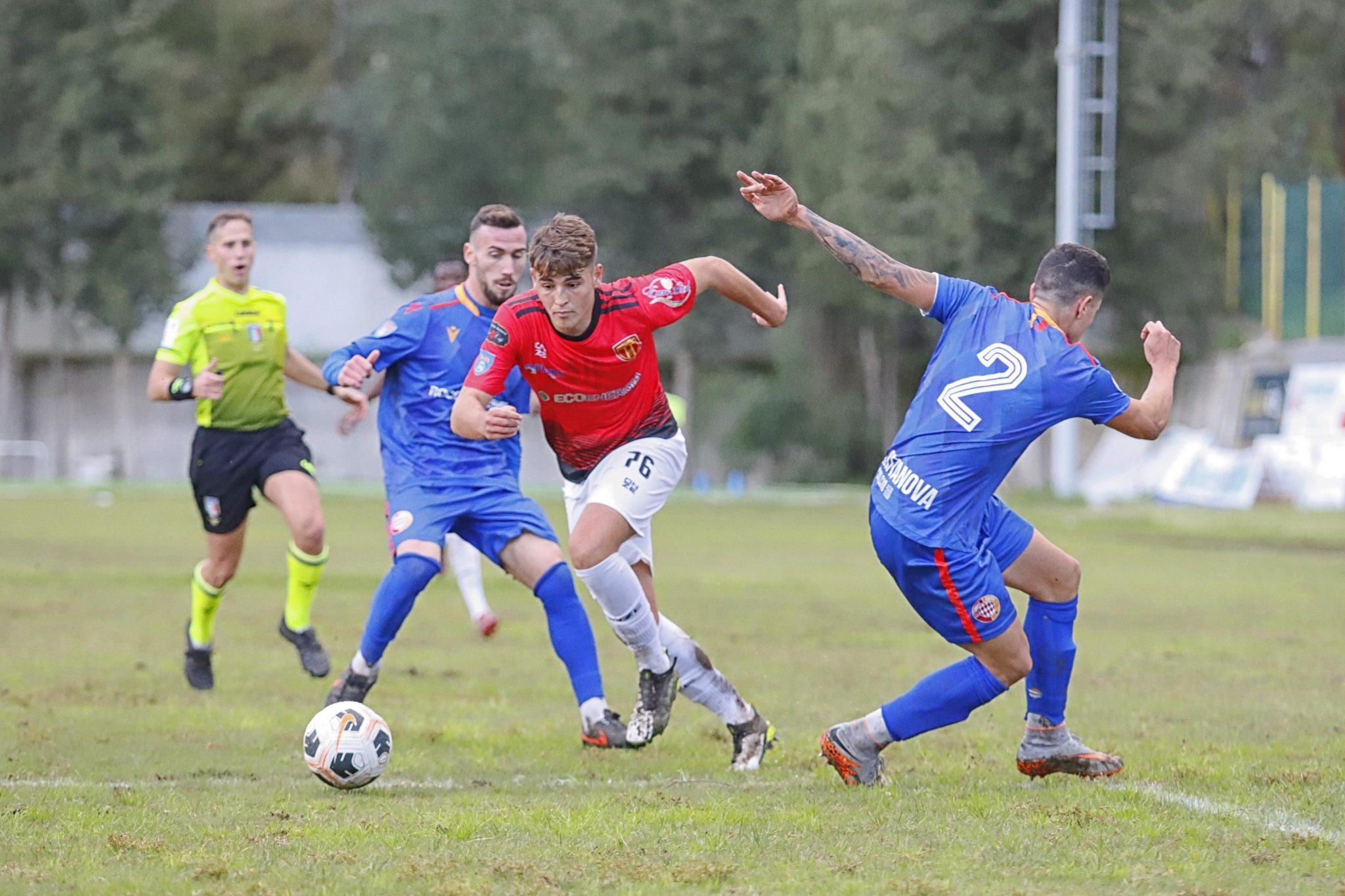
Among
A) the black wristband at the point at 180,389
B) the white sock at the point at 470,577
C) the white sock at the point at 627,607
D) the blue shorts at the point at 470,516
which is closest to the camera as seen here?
the white sock at the point at 627,607

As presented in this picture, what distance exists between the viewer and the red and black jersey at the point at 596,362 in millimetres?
6758

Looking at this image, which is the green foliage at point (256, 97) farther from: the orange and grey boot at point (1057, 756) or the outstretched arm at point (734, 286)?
the orange and grey boot at point (1057, 756)

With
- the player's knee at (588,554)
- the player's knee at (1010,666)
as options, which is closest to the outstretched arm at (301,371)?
the player's knee at (588,554)

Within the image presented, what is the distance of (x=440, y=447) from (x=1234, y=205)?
104 ft

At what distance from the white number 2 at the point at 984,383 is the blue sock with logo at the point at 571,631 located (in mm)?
1968

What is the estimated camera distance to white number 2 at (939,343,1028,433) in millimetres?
6008

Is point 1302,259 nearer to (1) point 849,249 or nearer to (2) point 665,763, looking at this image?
(2) point 665,763

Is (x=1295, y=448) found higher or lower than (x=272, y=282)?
lower

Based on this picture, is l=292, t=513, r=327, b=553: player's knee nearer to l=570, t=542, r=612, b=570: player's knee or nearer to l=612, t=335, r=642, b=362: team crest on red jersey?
l=570, t=542, r=612, b=570: player's knee

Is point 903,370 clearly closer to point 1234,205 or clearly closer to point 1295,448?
point 1234,205

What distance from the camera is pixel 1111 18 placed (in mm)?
32500

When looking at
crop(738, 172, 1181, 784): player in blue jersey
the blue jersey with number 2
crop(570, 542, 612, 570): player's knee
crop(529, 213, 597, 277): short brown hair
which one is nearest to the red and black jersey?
crop(529, 213, 597, 277): short brown hair

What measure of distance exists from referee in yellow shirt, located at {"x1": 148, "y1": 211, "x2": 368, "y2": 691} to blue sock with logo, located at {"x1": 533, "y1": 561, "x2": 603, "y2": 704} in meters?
2.16

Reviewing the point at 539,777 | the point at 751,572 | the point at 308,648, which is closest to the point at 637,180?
the point at 751,572
